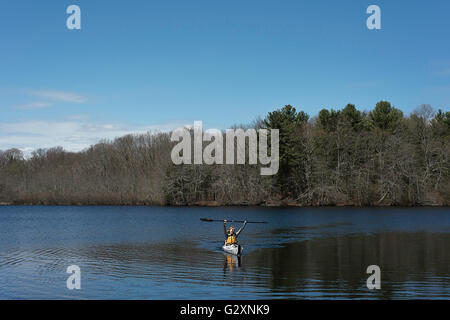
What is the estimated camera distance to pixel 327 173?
80875mm

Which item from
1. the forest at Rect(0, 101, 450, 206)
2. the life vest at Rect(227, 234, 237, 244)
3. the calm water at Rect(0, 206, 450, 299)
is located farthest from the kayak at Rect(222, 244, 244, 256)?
the forest at Rect(0, 101, 450, 206)

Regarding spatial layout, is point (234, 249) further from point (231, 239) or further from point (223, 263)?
point (223, 263)

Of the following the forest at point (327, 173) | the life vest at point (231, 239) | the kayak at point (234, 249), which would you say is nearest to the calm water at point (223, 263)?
the kayak at point (234, 249)

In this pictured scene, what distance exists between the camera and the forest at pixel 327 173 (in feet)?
256

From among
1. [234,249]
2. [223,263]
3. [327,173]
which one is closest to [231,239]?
[234,249]

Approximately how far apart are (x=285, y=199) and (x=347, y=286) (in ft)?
211

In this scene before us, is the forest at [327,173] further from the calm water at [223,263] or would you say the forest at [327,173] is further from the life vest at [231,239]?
the life vest at [231,239]

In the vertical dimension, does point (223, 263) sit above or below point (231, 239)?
below

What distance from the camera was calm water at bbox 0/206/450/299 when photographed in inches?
664

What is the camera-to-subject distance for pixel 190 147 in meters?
89.3

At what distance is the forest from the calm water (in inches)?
1550

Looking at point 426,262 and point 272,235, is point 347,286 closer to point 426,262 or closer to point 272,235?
point 426,262

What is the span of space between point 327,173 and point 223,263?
199 ft

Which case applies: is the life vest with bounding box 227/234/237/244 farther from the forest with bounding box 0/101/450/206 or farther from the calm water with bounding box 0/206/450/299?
the forest with bounding box 0/101/450/206
